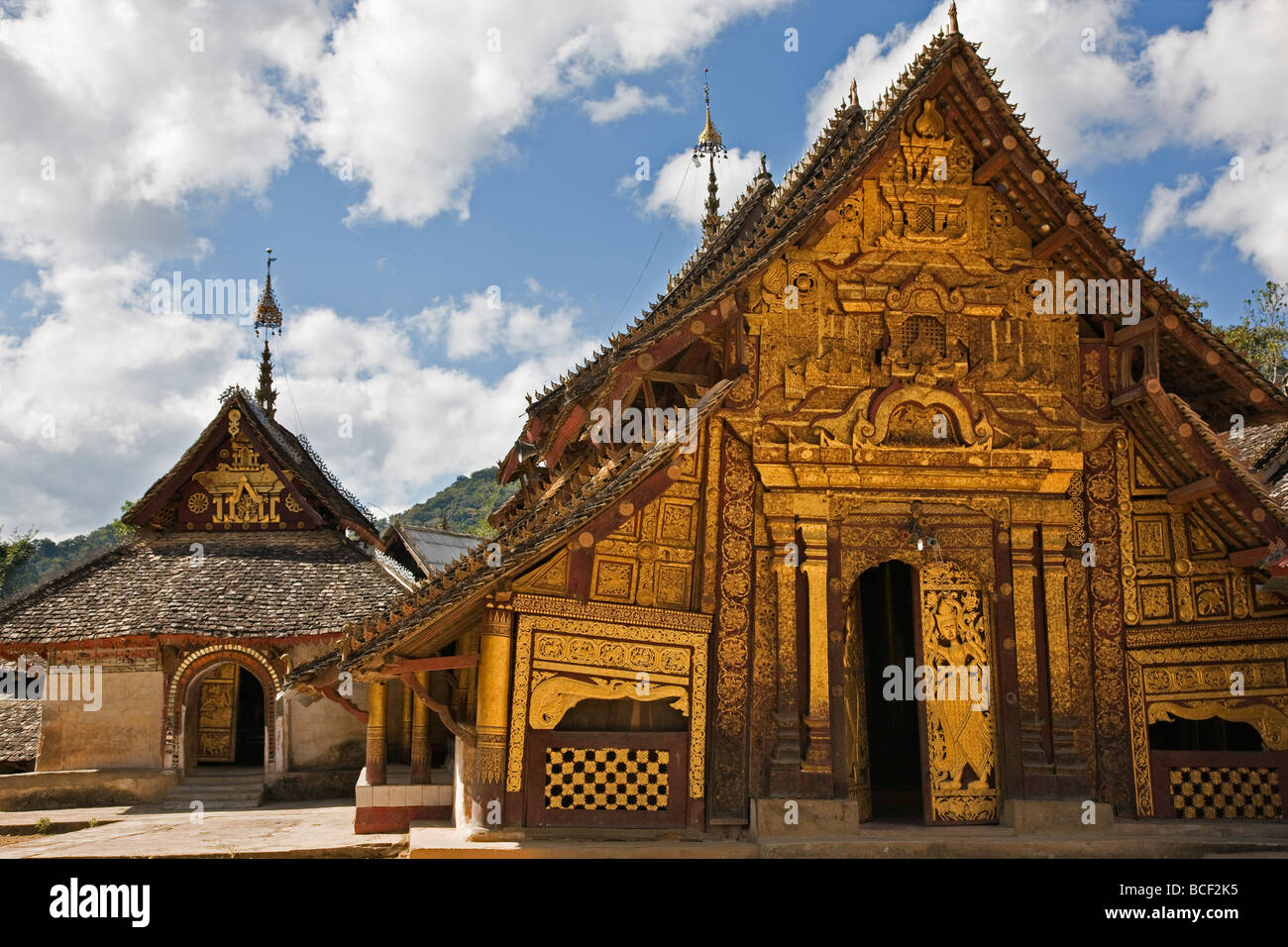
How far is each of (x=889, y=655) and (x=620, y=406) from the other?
263 inches

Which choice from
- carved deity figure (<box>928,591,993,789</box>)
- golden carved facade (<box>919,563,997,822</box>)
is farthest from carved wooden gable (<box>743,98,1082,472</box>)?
carved deity figure (<box>928,591,993,789</box>)

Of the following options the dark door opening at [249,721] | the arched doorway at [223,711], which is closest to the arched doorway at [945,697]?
the arched doorway at [223,711]

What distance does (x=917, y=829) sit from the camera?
37.1 feet

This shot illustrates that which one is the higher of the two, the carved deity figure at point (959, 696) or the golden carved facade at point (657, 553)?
the golden carved facade at point (657, 553)

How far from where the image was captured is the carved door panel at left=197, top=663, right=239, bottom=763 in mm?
23203

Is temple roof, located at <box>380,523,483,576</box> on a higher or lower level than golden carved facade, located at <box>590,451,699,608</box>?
higher

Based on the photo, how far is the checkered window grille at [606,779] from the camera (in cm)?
1112

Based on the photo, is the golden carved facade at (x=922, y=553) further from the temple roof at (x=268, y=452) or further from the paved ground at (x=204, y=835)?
the temple roof at (x=268, y=452)

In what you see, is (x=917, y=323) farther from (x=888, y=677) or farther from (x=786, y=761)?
(x=888, y=677)

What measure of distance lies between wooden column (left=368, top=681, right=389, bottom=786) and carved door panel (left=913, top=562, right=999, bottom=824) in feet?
22.0

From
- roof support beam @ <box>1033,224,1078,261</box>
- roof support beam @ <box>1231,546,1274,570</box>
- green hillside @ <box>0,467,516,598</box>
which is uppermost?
green hillside @ <box>0,467,516,598</box>

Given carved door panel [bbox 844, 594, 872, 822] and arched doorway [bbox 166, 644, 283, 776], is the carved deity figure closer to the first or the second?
carved door panel [bbox 844, 594, 872, 822]

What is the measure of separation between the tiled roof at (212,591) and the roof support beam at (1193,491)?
555 inches

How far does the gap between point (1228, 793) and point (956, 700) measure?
3263 mm
